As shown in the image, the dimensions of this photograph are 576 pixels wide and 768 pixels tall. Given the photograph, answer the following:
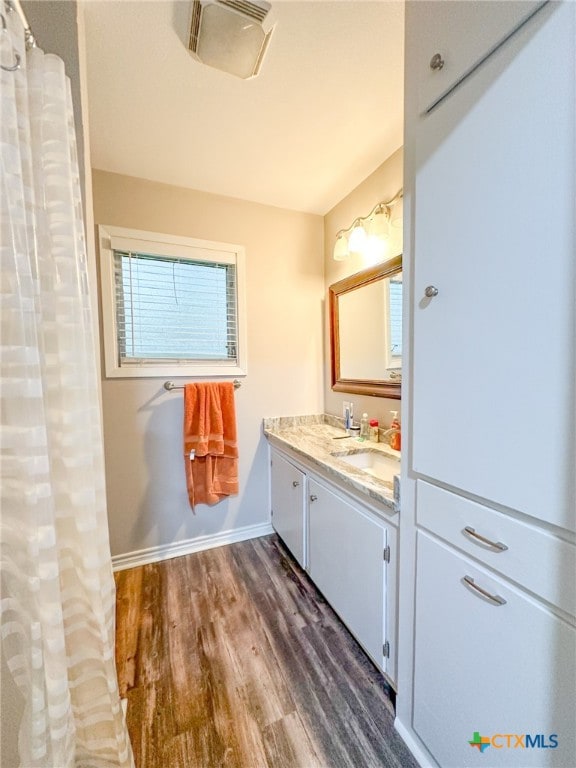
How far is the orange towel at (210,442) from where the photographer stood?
1.94m

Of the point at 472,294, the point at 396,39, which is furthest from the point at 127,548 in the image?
the point at 396,39

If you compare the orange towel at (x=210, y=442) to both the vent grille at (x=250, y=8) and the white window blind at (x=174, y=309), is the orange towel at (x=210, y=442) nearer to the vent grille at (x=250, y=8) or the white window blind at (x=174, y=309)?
the white window blind at (x=174, y=309)

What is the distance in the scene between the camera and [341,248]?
202 centimetres

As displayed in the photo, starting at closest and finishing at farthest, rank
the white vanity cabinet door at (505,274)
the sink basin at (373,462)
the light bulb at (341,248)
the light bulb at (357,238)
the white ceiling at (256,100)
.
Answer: the white vanity cabinet door at (505,274), the white ceiling at (256,100), the sink basin at (373,462), the light bulb at (357,238), the light bulb at (341,248)

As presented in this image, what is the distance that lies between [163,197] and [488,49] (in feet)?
5.96

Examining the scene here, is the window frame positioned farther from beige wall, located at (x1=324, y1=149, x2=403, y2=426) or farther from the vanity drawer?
the vanity drawer

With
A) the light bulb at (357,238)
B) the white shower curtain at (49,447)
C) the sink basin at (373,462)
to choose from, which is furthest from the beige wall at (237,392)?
the white shower curtain at (49,447)

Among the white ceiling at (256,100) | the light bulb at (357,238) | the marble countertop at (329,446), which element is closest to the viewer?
the white ceiling at (256,100)

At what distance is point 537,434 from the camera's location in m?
0.61

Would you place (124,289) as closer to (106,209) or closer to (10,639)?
(106,209)

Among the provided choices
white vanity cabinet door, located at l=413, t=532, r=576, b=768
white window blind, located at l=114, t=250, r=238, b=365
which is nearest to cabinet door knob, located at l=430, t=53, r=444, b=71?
white vanity cabinet door, located at l=413, t=532, r=576, b=768

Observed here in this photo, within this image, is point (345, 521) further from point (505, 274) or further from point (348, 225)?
point (348, 225)

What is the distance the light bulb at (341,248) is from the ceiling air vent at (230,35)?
992mm

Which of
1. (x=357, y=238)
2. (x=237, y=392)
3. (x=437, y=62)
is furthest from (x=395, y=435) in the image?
(x=437, y=62)
